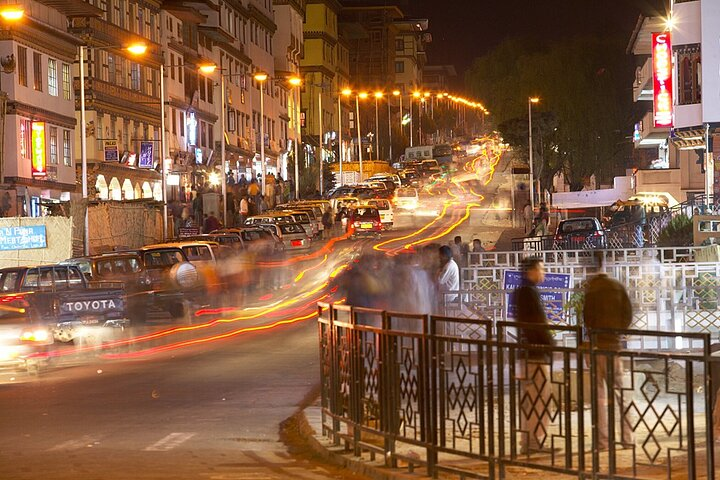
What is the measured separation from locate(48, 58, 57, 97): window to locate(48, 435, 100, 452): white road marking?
39.6 meters

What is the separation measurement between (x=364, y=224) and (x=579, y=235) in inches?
797

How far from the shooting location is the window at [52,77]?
172 feet

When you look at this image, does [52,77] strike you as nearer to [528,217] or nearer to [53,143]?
[53,143]

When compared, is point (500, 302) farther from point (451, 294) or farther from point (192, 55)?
point (192, 55)

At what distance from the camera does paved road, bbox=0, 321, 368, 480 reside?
41.2ft

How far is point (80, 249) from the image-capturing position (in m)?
44.2

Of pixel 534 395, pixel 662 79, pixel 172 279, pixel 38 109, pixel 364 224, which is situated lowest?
pixel 534 395

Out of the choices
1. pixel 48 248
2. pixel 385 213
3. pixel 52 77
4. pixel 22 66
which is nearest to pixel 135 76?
pixel 52 77

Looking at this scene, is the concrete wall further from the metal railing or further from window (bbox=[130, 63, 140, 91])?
window (bbox=[130, 63, 140, 91])

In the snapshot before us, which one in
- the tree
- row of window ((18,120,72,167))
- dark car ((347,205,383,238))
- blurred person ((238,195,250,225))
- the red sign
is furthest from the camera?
the tree

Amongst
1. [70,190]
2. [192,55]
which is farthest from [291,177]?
[70,190]

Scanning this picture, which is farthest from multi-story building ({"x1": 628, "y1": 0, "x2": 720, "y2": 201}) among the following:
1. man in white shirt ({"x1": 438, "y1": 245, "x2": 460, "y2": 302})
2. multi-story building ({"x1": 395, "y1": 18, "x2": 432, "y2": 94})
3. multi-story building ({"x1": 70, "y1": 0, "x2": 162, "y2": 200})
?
multi-story building ({"x1": 395, "y1": 18, "x2": 432, "y2": 94})

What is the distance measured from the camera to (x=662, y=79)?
162 feet

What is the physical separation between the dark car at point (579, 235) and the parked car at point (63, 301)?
726 inches
